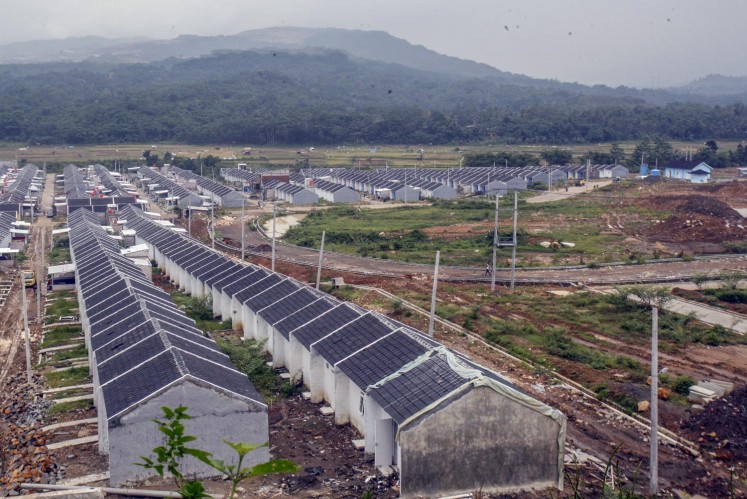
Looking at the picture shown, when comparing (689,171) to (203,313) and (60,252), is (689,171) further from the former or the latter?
(203,313)

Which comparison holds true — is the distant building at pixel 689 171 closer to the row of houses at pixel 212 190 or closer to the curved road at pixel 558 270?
the curved road at pixel 558 270

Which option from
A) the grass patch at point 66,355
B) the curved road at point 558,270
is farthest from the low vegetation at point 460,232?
the grass patch at point 66,355

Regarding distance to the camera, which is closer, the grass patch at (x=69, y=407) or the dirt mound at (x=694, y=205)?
the grass patch at (x=69, y=407)

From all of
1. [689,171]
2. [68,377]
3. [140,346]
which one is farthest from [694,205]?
[140,346]

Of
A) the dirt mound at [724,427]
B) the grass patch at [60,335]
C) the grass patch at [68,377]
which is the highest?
the dirt mound at [724,427]

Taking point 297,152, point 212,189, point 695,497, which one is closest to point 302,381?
point 695,497

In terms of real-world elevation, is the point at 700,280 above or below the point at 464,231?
above
